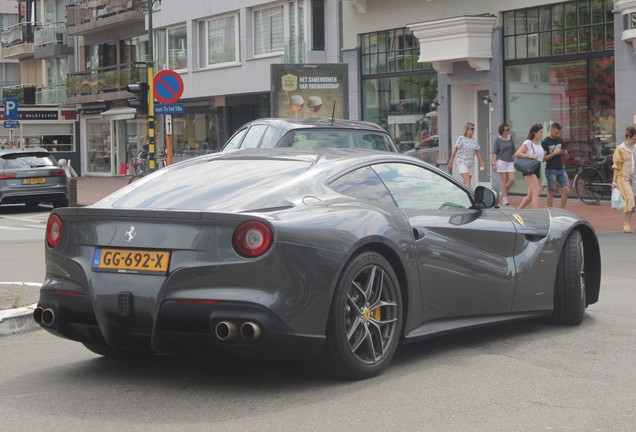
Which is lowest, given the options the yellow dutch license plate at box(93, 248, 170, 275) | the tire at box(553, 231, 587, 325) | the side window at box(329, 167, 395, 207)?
the tire at box(553, 231, 587, 325)

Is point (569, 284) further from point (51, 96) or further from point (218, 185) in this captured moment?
point (51, 96)

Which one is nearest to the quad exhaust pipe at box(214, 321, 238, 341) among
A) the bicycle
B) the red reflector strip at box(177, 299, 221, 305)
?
the red reflector strip at box(177, 299, 221, 305)

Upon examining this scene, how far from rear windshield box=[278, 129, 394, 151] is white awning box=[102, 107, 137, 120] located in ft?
111

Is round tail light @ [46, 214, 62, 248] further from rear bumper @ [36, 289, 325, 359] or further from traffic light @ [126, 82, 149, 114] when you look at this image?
traffic light @ [126, 82, 149, 114]

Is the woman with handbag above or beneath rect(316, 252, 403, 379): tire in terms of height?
above

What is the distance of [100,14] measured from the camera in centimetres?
5006

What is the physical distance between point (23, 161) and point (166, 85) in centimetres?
588

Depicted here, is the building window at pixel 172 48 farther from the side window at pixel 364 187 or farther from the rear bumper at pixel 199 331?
the rear bumper at pixel 199 331

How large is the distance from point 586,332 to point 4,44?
6138 cm

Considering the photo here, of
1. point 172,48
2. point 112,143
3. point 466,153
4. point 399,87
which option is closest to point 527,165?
point 466,153

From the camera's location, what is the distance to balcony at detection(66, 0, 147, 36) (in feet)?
153

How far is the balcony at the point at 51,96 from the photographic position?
55.8m

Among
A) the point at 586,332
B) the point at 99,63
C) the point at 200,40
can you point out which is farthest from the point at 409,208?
the point at 99,63

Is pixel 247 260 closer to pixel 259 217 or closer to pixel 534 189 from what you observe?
pixel 259 217
